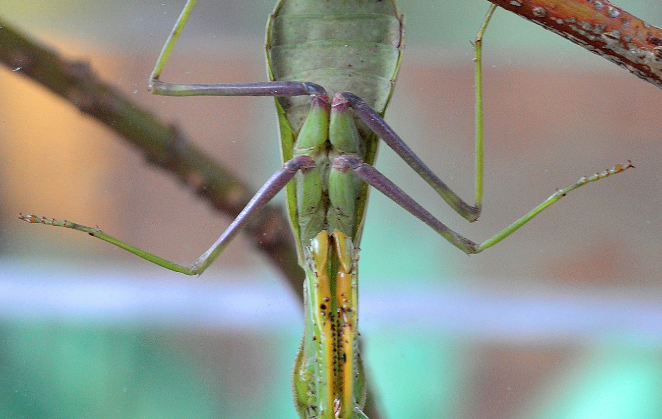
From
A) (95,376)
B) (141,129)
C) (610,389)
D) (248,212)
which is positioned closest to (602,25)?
(248,212)

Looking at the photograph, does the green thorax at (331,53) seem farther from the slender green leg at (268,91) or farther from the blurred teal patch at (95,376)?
the blurred teal patch at (95,376)

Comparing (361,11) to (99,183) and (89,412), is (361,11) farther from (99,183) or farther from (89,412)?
(89,412)

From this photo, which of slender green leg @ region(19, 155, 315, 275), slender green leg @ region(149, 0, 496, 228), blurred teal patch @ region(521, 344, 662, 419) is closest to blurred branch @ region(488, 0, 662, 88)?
slender green leg @ region(149, 0, 496, 228)

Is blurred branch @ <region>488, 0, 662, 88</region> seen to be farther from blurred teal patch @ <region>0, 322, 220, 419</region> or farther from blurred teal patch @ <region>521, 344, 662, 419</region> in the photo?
blurred teal patch @ <region>0, 322, 220, 419</region>

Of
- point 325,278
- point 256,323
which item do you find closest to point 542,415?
point 256,323

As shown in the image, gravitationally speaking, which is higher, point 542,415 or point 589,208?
point 589,208

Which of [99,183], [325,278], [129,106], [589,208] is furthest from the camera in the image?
[589,208]
